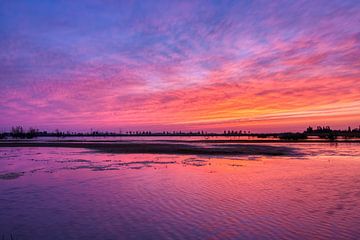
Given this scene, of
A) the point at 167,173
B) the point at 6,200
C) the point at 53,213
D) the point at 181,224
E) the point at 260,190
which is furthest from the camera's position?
the point at 167,173

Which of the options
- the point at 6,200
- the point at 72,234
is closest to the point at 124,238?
the point at 72,234

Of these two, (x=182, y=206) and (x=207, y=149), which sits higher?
(x=207, y=149)

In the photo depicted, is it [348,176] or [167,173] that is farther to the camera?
[167,173]

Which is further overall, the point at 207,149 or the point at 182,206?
the point at 207,149

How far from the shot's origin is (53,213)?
36.8ft

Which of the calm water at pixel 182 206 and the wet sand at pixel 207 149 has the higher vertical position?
the wet sand at pixel 207 149

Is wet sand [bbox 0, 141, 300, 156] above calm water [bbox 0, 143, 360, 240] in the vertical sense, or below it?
above

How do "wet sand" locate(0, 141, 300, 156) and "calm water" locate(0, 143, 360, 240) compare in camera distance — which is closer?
"calm water" locate(0, 143, 360, 240)

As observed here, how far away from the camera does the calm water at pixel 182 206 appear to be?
916 centimetres

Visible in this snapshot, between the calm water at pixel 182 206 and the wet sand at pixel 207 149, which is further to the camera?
the wet sand at pixel 207 149

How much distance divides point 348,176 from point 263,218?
11.0 meters

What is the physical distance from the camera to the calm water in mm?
9156

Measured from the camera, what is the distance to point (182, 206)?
12148mm

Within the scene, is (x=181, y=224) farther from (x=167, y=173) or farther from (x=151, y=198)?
(x=167, y=173)
